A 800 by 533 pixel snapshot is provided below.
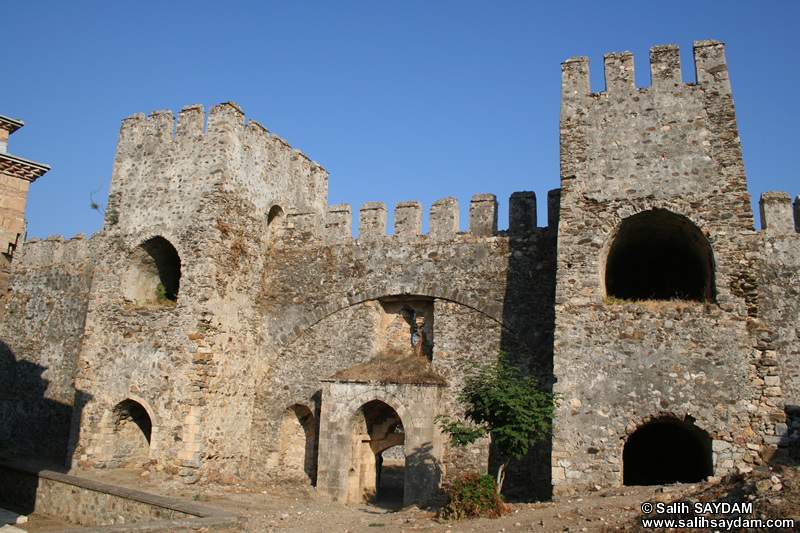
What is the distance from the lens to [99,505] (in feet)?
37.2

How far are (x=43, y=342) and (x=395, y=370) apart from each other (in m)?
11.8

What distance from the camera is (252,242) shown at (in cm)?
1546

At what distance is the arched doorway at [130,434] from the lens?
14.2m

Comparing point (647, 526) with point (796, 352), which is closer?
point (647, 526)

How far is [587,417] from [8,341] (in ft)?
58.5

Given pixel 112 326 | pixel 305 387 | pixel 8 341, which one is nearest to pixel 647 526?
pixel 305 387

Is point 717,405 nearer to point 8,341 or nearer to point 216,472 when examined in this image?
point 216,472

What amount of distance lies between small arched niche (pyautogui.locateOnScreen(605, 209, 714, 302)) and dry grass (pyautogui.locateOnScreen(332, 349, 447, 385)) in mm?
4156

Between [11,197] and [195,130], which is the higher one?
[195,130]

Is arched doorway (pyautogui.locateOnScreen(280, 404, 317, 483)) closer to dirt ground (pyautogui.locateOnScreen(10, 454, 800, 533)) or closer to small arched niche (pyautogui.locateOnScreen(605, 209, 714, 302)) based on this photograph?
dirt ground (pyautogui.locateOnScreen(10, 454, 800, 533))

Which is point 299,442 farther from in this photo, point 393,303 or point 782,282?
point 782,282

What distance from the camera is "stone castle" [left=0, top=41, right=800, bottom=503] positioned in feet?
34.1

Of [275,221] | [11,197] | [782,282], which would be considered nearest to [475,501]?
[782,282]

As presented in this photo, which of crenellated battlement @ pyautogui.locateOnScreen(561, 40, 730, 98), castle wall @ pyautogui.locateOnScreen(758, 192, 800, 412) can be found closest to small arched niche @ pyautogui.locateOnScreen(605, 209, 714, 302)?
castle wall @ pyautogui.locateOnScreen(758, 192, 800, 412)
